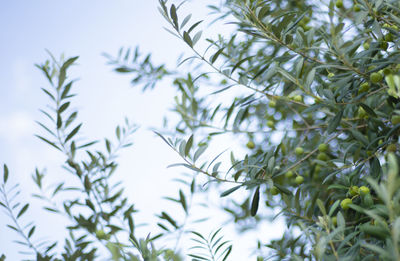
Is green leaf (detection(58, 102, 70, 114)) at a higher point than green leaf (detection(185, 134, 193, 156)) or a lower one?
higher

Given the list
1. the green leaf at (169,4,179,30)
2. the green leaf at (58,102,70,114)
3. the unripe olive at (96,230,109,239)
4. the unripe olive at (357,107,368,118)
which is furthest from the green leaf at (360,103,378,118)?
the green leaf at (58,102,70,114)

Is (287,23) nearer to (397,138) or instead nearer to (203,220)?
(397,138)

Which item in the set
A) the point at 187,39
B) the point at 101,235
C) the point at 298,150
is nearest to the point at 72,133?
the point at 101,235

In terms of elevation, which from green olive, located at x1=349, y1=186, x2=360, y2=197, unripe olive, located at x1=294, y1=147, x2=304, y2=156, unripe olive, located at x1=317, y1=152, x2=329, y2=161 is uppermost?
unripe olive, located at x1=294, y1=147, x2=304, y2=156

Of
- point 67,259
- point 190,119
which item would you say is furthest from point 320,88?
point 67,259

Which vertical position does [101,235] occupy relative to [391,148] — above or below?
below

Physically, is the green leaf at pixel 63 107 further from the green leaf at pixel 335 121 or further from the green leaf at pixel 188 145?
the green leaf at pixel 335 121

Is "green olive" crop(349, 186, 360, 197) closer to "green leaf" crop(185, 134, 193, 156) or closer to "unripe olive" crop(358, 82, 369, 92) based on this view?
"unripe olive" crop(358, 82, 369, 92)

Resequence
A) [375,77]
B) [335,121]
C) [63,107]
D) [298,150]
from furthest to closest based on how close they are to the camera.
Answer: [298,150]
[63,107]
[335,121]
[375,77]

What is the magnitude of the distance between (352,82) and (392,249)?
31.5 inches

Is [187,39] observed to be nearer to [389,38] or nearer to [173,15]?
[173,15]

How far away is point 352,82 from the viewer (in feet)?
4.22

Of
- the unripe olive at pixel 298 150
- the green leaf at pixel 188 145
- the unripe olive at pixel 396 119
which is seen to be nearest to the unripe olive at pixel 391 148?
the unripe olive at pixel 396 119

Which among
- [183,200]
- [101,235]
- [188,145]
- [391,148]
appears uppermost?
[391,148]
